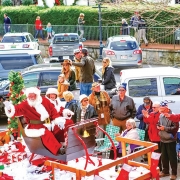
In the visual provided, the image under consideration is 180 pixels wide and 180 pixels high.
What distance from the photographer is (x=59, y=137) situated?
10.3 metres

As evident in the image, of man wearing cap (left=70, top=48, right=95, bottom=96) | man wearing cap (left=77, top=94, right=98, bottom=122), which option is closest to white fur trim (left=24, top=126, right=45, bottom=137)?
Result: man wearing cap (left=77, top=94, right=98, bottom=122)

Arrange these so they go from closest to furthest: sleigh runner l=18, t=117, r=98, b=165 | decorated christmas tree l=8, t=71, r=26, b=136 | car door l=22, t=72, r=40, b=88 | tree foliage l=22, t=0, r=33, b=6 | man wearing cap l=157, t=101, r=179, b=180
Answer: sleigh runner l=18, t=117, r=98, b=165, man wearing cap l=157, t=101, r=179, b=180, decorated christmas tree l=8, t=71, r=26, b=136, car door l=22, t=72, r=40, b=88, tree foliage l=22, t=0, r=33, b=6

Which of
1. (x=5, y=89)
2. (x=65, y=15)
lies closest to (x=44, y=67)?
(x=5, y=89)

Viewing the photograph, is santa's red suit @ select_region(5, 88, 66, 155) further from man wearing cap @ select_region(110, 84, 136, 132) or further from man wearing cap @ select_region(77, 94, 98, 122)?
man wearing cap @ select_region(110, 84, 136, 132)

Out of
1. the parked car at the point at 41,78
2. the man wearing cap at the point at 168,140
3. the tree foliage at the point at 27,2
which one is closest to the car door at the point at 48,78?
the parked car at the point at 41,78

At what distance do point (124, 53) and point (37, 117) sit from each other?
47.0ft

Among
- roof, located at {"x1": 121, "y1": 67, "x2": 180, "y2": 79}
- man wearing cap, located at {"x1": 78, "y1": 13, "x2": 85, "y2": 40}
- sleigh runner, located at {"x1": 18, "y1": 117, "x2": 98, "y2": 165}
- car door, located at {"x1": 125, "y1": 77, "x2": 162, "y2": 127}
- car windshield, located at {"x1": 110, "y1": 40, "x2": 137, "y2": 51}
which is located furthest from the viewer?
man wearing cap, located at {"x1": 78, "y1": 13, "x2": 85, "y2": 40}

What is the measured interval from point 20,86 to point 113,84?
353cm

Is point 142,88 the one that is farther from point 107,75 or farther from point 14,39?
point 14,39

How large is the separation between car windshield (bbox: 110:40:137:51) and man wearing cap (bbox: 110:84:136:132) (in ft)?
37.4

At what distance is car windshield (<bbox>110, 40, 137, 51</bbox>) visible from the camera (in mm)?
24259

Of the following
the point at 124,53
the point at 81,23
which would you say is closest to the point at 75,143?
the point at 124,53

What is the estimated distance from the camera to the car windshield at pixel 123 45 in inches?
955

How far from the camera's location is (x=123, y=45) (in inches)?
960
